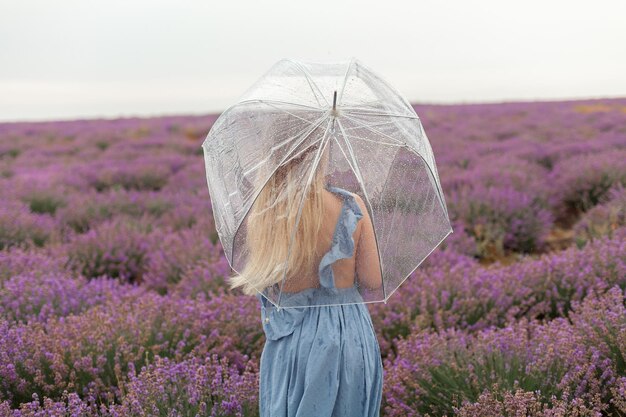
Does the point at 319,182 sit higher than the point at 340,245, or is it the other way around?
the point at 319,182

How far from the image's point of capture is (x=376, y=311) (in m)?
3.71

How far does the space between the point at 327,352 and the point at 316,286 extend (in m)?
0.22

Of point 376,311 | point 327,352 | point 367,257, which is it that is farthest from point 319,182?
→ point 376,311

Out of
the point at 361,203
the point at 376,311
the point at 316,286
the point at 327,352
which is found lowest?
the point at 376,311

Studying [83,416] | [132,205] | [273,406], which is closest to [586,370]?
[273,406]

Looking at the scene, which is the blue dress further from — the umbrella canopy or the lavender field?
the lavender field

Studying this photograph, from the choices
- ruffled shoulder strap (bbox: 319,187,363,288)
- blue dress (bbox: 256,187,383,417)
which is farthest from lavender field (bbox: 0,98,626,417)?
ruffled shoulder strap (bbox: 319,187,363,288)

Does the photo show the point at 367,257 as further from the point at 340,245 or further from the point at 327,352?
the point at 327,352

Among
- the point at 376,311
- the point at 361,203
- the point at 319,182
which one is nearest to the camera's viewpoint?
the point at 319,182

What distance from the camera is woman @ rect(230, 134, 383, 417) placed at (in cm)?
202

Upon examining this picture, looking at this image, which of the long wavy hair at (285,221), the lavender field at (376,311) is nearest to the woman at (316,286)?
the long wavy hair at (285,221)

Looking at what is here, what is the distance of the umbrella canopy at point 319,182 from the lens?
6.59 feet

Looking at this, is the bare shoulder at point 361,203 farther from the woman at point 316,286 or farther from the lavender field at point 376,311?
the lavender field at point 376,311

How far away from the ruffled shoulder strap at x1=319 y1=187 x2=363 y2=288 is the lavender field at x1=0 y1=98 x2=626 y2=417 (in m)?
0.73
